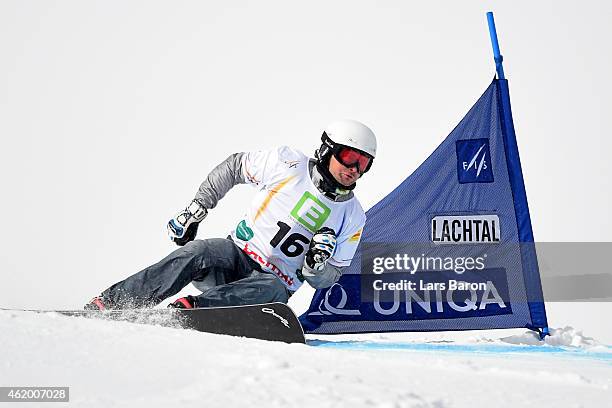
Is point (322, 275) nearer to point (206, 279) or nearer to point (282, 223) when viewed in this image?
point (282, 223)

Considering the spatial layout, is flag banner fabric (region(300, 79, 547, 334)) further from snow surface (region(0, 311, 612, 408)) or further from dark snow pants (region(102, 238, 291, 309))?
snow surface (region(0, 311, 612, 408))

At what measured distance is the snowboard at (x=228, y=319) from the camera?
2.94 metres

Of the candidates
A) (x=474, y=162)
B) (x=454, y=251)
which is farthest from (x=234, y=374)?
(x=474, y=162)

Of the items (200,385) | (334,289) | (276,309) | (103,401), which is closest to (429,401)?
(200,385)

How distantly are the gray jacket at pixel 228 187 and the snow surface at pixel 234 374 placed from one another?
3.86 feet

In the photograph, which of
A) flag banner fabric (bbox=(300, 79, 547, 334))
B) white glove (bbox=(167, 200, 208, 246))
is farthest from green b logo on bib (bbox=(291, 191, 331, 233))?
flag banner fabric (bbox=(300, 79, 547, 334))

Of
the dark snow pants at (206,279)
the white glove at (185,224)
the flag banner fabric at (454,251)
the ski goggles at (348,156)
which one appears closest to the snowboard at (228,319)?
the dark snow pants at (206,279)

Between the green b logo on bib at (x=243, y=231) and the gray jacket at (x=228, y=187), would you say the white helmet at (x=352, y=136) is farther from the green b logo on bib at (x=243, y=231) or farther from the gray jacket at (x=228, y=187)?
the green b logo on bib at (x=243, y=231)

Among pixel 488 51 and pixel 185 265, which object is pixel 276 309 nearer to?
pixel 185 265

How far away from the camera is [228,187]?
3.72 m

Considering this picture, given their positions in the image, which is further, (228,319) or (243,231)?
(243,231)

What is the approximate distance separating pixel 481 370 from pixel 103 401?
1088mm

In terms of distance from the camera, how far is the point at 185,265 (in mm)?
3357

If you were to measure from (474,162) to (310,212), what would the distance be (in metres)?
1.08
